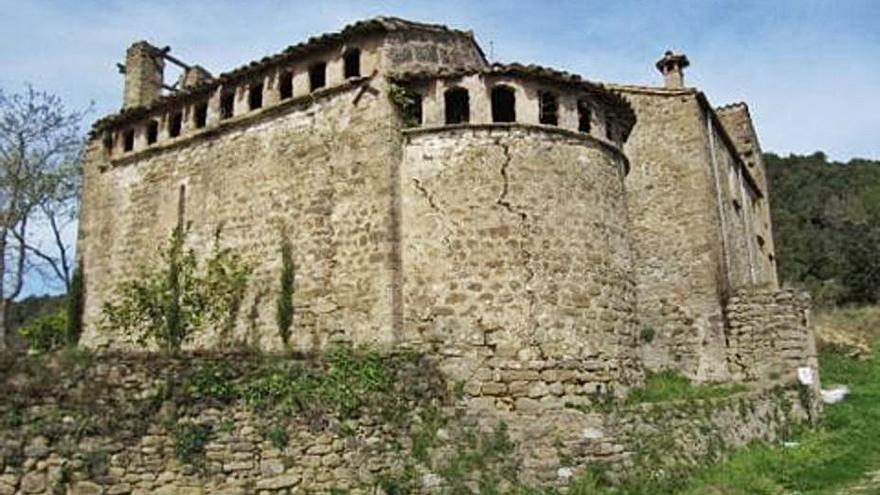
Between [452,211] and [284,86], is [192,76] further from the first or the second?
[452,211]

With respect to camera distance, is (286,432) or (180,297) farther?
(180,297)

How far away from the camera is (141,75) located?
22.1 meters

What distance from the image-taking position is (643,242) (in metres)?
20.2

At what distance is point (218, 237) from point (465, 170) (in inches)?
244

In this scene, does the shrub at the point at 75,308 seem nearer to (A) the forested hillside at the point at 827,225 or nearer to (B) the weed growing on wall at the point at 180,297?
(B) the weed growing on wall at the point at 180,297

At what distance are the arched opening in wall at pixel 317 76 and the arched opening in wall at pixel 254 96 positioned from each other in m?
1.47

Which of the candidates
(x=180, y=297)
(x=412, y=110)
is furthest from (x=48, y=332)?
(x=412, y=110)

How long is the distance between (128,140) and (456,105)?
933 cm

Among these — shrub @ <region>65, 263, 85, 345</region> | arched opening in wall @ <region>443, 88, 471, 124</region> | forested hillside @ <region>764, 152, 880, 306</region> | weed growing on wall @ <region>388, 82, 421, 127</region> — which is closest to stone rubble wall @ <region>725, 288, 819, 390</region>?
arched opening in wall @ <region>443, 88, 471, 124</region>

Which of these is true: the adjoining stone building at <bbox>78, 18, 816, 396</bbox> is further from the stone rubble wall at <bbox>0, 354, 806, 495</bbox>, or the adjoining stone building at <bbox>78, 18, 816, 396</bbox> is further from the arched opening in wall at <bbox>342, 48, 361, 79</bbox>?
the stone rubble wall at <bbox>0, 354, 806, 495</bbox>

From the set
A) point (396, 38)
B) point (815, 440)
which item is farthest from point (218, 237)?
point (815, 440)

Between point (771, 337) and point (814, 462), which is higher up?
point (771, 337)

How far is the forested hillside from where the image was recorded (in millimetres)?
44938

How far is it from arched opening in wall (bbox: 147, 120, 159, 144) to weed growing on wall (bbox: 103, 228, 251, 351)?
108 inches
